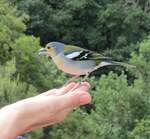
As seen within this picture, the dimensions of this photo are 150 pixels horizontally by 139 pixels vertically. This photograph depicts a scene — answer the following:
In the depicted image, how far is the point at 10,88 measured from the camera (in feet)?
19.9

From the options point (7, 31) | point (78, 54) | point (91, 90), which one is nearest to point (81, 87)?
point (78, 54)

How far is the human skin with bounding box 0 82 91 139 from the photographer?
3.41ft

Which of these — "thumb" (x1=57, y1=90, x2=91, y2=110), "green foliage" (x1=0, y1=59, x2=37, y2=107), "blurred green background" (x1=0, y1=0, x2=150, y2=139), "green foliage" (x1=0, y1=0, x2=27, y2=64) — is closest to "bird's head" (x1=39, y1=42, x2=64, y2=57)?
"thumb" (x1=57, y1=90, x2=91, y2=110)

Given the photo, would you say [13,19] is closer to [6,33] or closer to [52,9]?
[6,33]

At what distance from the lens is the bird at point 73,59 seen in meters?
1.45

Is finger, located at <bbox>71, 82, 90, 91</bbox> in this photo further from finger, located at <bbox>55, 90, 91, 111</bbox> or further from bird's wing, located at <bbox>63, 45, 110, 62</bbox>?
bird's wing, located at <bbox>63, 45, 110, 62</bbox>

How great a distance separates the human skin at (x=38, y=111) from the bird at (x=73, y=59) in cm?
15

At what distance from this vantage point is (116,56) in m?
12.8

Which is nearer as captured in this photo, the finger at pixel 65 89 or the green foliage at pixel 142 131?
the finger at pixel 65 89

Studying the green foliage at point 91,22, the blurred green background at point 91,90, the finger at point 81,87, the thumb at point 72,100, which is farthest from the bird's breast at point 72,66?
the green foliage at point 91,22

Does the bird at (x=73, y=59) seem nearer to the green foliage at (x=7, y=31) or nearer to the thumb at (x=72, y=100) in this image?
the thumb at (x=72, y=100)

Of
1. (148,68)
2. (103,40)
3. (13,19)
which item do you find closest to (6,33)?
(13,19)

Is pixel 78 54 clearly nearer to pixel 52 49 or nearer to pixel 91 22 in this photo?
pixel 52 49

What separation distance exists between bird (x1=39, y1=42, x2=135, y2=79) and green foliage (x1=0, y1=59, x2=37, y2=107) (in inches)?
158
